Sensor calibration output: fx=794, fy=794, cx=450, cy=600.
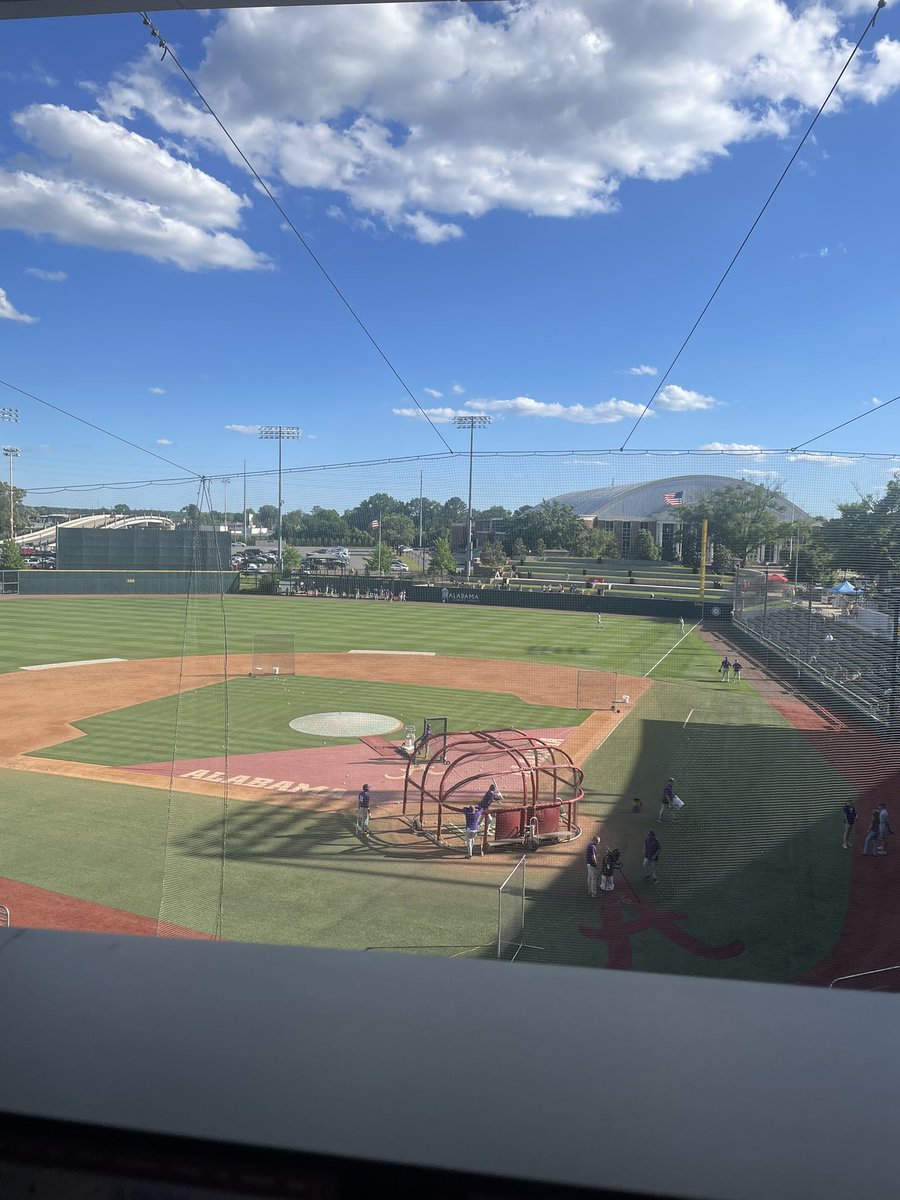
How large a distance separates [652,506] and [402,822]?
15.6 meters

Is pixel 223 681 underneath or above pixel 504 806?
above

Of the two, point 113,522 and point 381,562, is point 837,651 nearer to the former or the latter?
point 113,522

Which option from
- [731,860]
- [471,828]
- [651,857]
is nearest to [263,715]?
[471,828]

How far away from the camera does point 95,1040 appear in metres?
1.10

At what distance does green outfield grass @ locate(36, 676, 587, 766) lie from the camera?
61.4 ft

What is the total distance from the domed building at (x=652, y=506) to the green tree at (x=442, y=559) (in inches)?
819

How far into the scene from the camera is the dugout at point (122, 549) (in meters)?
37.6

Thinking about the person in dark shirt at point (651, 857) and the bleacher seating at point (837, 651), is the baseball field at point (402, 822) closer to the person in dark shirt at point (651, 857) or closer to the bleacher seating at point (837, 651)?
the person in dark shirt at point (651, 857)

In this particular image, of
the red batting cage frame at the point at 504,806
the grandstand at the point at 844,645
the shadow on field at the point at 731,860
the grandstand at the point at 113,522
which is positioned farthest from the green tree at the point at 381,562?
the red batting cage frame at the point at 504,806

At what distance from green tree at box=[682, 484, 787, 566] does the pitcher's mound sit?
1001cm

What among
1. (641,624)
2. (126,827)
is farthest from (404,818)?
(641,624)

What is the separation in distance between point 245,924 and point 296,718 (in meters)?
12.4

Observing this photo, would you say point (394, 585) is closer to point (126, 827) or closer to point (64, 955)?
point (126, 827)

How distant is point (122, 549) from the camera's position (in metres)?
43.8
